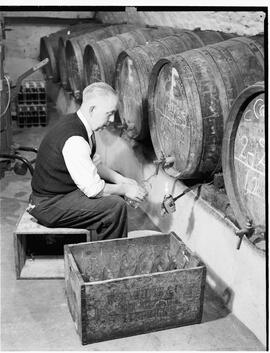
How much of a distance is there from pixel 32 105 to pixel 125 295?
4.94 metres

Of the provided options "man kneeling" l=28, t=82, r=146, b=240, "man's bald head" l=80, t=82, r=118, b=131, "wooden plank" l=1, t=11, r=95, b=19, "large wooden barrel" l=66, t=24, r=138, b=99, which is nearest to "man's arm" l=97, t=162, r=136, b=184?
"man kneeling" l=28, t=82, r=146, b=240

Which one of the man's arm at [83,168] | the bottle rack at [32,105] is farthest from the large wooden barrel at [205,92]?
the bottle rack at [32,105]

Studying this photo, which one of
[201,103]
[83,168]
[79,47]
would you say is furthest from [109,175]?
[79,47]

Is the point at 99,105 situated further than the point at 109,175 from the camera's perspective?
No

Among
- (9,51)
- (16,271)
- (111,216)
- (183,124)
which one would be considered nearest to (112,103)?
(183,124)

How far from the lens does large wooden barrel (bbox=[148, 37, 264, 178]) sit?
10.4 ft

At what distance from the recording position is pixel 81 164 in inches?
126

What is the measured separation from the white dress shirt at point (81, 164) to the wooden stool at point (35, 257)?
326mm

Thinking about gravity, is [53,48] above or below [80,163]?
above

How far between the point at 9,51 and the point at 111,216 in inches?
241

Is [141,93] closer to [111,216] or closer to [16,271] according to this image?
[111,216]

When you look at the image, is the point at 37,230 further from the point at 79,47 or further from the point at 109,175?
the point at 79,47

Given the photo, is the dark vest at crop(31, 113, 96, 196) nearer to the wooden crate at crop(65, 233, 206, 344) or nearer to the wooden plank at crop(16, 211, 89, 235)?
the wooden plank at crop(16, 211, 89, 235)

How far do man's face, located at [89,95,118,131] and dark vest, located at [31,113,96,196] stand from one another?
0.09 meters
